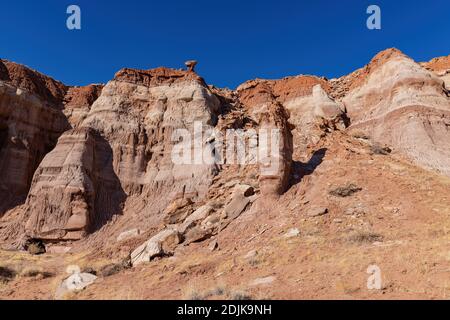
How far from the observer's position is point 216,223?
59.4ft

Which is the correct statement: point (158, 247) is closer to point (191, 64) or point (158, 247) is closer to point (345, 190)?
point (345, 190)

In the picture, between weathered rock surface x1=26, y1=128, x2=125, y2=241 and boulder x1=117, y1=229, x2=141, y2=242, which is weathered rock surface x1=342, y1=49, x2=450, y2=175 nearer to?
boulder x1=117, y1=229, x2=141, y2=242

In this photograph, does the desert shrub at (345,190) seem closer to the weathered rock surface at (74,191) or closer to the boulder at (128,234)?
the boulder at (128,234)

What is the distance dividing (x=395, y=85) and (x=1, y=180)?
34557 millimetres

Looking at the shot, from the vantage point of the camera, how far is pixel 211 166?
87.0 feet

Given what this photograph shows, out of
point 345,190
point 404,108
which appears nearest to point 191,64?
point 404,108

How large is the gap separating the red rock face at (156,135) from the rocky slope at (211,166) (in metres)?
0.12

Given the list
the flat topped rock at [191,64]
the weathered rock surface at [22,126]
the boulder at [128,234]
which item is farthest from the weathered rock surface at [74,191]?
the flat topped rock at [191,64]

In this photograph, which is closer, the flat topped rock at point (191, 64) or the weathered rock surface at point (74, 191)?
the weathered rock surface at point (74, 191)

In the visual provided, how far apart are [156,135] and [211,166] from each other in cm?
820

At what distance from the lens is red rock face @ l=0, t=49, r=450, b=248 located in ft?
78.2

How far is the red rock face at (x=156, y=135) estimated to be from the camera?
23844mm
